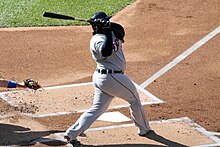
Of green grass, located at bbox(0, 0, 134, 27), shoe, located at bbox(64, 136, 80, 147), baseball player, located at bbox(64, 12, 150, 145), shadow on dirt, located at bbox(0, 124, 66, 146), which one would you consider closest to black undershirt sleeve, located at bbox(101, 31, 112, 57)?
baseball player, located at bbox(64, 12, 150, 145)

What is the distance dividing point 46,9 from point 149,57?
4294 mm

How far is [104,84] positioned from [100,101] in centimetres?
25

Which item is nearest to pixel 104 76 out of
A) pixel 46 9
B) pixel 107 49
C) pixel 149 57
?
pixel 107 49

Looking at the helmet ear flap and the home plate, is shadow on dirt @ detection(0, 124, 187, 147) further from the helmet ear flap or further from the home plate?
the helmet ear flap

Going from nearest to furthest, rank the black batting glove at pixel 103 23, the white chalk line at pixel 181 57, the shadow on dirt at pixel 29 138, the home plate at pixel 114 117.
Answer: the black batting glove at pixel 103 23, the shadow on dirt at pixel 29 138, the home plate at pixel 114 117, the white chalk line at pixel 181 57

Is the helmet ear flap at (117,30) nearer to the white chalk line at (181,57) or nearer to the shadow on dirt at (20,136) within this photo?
the shadow on dirt at (20,136)

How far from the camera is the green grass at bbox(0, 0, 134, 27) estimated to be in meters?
14.6

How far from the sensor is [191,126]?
910 centimetres

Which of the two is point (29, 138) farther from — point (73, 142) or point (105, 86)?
point (105, 86)

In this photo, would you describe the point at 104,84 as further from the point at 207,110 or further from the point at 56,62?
the point at 56,62

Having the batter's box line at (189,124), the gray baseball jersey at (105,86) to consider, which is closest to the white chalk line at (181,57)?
the batter's box line at (189,124)

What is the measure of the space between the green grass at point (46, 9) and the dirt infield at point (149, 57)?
0.42m

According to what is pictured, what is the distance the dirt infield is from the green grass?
42 cm

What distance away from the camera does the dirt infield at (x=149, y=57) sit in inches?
382
